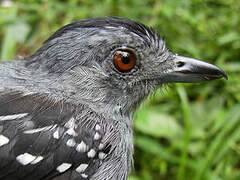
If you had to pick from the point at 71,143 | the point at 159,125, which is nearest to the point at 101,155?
the point at 71,143

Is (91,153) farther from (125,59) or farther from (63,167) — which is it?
(125,59)

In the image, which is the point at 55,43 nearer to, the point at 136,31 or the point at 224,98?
the point at 136,31

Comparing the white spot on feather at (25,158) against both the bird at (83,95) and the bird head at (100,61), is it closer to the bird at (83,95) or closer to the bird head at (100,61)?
the bird at (83,95)

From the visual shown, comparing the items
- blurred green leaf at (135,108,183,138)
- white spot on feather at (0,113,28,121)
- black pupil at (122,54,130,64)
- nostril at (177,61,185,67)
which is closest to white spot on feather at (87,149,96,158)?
white spot on feather at (0,113,28,121)

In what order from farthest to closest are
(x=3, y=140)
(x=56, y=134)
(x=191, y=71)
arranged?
1. (x=191, y=71)
2. (x=56, y=134)
3. (x=3, y=140)

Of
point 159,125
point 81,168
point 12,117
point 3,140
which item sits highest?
point 12,117

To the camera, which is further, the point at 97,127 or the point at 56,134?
the point at 97,127

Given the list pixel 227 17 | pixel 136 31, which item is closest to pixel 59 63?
pixel 136 31
